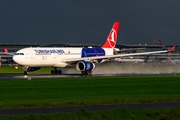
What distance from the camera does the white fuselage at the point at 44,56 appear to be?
6775cm

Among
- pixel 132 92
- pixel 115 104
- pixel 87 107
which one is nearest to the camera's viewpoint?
pixel 87 107

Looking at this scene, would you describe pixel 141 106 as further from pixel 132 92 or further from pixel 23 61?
pixel 23 61

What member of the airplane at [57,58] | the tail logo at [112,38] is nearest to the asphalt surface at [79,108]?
the airplane at [57,58]

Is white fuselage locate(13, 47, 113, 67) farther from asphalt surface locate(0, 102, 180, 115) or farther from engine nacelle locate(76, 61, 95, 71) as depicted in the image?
asphalt surface locate(0, 102, 180, 115)

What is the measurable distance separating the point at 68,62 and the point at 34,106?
44958mm

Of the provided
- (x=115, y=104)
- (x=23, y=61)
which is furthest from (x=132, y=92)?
(x=23, y=61)

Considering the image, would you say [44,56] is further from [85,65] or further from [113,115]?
[113,115]

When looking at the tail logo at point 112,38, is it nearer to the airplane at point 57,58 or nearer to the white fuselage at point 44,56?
the airplane at point 57,58

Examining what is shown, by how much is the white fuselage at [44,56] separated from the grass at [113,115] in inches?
1736

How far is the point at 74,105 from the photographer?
28.2m

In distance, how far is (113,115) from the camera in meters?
23.7

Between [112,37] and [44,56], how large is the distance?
18.7 m

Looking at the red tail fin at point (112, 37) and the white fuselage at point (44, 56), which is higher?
the red tail fin at point (112, 37)

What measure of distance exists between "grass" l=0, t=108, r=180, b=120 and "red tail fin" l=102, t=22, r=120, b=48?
58782 mm
